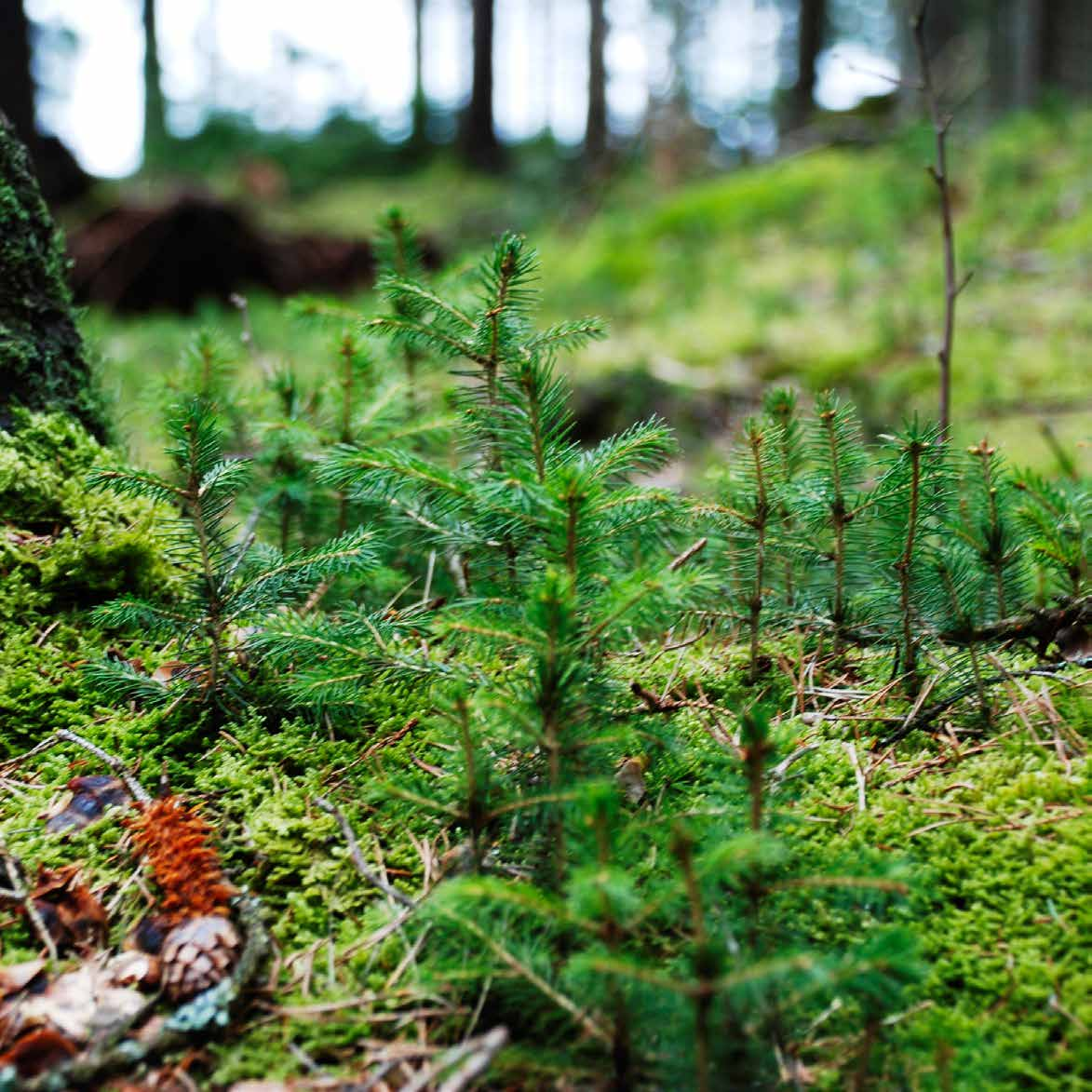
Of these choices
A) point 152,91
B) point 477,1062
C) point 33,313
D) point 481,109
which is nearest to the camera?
point 477,1062

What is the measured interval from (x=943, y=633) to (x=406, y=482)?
43.6 inches

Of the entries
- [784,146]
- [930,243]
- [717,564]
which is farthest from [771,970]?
[784,146]

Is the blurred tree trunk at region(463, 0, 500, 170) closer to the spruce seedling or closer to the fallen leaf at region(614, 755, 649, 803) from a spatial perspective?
the spruce seedling

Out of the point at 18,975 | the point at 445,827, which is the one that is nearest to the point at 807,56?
the point at 445,827

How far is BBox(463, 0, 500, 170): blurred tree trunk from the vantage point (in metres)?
17.1

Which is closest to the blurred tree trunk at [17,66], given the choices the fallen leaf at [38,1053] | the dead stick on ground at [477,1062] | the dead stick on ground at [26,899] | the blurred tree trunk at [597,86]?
the dead stick on ground at [26,899]

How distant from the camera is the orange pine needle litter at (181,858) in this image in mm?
1382

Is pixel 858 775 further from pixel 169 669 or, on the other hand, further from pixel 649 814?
pixel 169 669

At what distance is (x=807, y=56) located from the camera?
1419 centimetres

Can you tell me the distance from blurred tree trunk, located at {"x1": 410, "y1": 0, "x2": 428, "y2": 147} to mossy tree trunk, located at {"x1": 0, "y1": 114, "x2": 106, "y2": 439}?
2147 cm

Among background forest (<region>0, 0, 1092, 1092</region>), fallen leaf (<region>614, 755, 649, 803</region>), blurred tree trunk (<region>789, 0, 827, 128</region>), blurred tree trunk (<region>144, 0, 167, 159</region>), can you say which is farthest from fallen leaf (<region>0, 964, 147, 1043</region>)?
blurred tree trunk (<region>144, 0, 167, 159</region>)

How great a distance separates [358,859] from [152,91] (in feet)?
67.3

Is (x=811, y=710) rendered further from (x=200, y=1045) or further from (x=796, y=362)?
(x=796, y=362)

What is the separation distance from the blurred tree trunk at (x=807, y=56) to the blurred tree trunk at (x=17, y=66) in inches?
469
